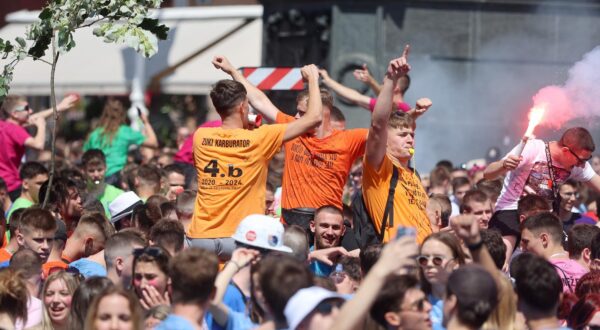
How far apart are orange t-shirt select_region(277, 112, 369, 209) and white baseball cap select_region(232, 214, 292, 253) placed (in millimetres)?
2442

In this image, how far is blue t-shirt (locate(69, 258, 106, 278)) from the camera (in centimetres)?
824

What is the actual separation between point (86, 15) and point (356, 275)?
3.20 m

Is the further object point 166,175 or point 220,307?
point 166,175

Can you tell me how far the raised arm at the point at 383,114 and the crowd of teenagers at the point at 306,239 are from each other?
0.03ft

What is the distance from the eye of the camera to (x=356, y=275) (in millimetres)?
7668

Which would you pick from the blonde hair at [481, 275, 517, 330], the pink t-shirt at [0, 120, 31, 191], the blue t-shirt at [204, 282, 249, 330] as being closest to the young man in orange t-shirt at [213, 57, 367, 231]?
the blue t-shirt at [204, 282, 249, 330]

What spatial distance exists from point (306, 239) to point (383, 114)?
0.87 metres

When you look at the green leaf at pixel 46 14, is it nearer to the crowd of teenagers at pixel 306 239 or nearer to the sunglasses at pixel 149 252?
the crowd of teenagers at pixel 306 239

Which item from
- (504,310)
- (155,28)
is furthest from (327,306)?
(155,28)

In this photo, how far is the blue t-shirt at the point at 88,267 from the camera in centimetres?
824

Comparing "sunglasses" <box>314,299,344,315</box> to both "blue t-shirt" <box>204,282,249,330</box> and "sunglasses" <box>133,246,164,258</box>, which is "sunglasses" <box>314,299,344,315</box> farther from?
"sunglasses" <box>133,246,164,258</box>

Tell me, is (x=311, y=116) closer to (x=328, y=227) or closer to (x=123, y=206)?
(x=328, y=227)

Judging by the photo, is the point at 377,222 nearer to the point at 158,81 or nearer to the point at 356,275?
the point at 356,275

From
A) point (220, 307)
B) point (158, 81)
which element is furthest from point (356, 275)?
point (158, 81)
